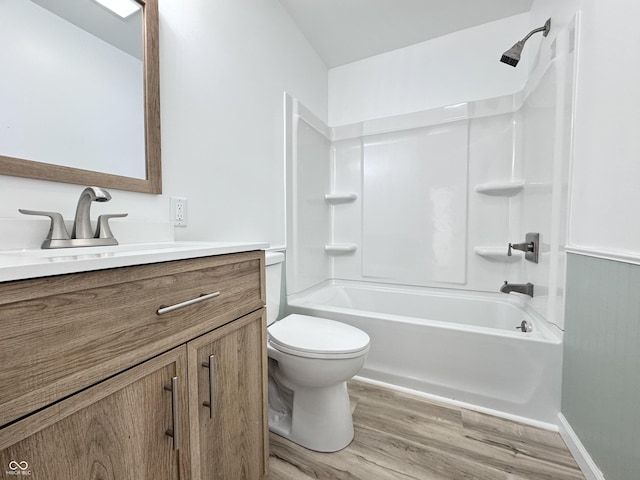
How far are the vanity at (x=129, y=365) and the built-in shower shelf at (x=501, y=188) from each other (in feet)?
6.12

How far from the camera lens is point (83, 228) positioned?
0.82m

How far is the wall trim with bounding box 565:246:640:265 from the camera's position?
842mm

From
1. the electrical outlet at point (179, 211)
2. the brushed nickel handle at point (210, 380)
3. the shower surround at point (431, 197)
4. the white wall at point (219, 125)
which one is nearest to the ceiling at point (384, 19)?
the white wall at point (219, 125)

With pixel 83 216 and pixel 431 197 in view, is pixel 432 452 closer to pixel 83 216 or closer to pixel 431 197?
pixel 83 216

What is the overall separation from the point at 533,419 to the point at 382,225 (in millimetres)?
1537

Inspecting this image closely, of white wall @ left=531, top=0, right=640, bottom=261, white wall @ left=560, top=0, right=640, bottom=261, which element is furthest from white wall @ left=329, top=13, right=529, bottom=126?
white wall @ left=560, top=0, right=640, bottom=261

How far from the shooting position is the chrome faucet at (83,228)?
77 cm

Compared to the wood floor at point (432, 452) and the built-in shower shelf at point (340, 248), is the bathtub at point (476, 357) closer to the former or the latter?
the wood floor at point (432, 452)

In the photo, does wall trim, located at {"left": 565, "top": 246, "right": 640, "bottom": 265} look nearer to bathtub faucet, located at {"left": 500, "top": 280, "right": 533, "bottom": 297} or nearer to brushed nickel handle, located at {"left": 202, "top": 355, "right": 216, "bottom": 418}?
bathtub faucet, located at {"left": 500, "top": 280, "right": 533, "bottom": 297}

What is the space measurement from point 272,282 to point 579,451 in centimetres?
148

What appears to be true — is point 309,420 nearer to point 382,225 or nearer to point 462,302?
point 462,302

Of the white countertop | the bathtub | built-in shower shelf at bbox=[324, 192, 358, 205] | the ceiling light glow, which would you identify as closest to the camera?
the white countertop

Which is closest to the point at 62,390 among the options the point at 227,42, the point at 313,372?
the point at 313,372

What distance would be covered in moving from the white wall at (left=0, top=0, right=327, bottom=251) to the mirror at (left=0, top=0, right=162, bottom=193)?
0.05m
